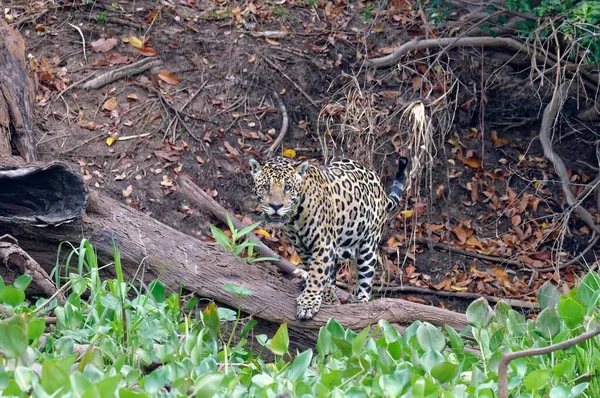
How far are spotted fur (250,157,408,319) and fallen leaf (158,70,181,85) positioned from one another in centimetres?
315

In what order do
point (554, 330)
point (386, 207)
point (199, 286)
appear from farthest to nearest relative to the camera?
point (386, 207), point (199, 286), point (554, 330)

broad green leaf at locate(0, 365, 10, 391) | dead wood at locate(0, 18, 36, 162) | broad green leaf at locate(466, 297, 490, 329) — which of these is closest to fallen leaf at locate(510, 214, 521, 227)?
dead wood at locate(0, 18, 36, 162)

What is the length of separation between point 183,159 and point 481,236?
11.6 feet

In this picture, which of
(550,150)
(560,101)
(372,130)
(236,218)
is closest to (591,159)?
(550,150)

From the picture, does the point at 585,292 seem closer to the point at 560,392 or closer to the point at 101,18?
the point at 560,392

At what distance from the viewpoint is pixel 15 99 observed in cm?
727

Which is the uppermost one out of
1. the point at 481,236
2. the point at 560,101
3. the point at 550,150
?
the point at 560,101

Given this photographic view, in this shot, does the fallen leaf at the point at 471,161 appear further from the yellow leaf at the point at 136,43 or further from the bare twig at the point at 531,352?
the bare twig at the point at 531,352

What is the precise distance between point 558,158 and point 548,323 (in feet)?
18.7

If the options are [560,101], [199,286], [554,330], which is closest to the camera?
[554,330]

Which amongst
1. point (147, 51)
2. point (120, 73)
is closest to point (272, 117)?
point (147, 51)

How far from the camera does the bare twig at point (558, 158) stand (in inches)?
387

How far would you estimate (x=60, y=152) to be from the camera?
9.84m

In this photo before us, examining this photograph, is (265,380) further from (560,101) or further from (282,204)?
(560,101)
